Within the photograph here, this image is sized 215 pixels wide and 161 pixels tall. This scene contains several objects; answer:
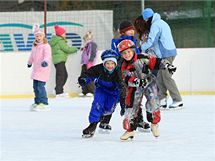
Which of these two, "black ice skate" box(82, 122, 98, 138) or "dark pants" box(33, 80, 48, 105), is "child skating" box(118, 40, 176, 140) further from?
"dark pants" box(33, 80, 48, 105)

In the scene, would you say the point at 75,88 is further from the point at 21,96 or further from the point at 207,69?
the point at 207,69

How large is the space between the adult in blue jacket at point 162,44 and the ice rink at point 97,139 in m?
0.32

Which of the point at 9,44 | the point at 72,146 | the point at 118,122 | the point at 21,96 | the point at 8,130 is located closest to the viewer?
the point at 72,146

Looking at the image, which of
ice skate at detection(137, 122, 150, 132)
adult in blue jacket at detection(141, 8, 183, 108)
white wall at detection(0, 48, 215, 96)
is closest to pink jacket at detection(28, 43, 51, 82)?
adult in blue jacket at detection(141, 8, 183, 108)

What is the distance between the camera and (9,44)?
1391 centimetres

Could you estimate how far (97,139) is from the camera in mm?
6301

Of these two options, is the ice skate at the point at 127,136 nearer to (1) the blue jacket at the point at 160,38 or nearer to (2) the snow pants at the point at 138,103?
(2) the snow pants at the point at 138,103

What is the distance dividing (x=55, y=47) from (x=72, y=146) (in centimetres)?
693

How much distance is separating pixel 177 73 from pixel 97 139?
20.4ft

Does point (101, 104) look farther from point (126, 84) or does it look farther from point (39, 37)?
point (39, 37)

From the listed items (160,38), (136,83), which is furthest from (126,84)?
(160,38)

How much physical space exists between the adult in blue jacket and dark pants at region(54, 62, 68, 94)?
10.3 feet

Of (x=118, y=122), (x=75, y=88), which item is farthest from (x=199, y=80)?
(x=118, y=122)

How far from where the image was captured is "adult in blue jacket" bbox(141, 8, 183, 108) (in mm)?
8117
